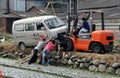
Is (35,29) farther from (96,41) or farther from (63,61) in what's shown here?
(96,41)

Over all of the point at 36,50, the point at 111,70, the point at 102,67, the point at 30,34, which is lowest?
the point at 111,70

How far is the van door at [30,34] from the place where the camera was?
2372 centimetres

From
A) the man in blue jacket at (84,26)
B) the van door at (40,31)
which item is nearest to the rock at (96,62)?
the man in blue jacket at (84,26)

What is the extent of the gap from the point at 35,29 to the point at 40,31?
605 mm

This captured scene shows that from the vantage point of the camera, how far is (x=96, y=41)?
19734 millimetres

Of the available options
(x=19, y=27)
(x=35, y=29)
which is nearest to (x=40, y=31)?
(x=35, y=29)

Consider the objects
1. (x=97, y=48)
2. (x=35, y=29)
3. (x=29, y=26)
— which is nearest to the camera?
(x=97, y=48)

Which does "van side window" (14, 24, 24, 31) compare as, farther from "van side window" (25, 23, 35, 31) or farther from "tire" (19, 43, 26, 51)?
"tire" (19, 43, 26, 51)

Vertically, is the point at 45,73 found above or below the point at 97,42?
below

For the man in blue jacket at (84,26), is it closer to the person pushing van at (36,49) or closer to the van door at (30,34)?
the person pushing van at (36,49)

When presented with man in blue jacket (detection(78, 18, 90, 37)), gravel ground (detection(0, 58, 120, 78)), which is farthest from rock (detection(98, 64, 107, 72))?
man in blue jacket (detection(78, 18, 90, 37))

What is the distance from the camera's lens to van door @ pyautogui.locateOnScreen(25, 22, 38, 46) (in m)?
23.7

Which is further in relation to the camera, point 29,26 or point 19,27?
point 19,27

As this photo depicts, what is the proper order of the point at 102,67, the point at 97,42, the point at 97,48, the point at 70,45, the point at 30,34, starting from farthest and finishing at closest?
the point at 30,34
the point at 70,45
the point at 97,48
the point at 97,42
the point at 102,67
